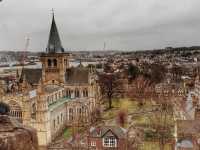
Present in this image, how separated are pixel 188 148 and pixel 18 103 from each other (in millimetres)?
17904

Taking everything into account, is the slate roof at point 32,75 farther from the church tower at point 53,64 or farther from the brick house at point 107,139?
the brick house at point 107,139

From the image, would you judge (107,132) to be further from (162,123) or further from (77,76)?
(77,76)

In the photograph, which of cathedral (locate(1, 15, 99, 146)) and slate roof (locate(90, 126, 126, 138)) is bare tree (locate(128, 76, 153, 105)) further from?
slate roof (locate(90, 126, 126, 138))

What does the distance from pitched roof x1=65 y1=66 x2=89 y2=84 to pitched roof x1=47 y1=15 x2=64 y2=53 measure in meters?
3.49

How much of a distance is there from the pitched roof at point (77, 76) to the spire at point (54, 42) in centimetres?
349

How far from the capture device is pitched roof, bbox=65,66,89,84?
4938 centimetres

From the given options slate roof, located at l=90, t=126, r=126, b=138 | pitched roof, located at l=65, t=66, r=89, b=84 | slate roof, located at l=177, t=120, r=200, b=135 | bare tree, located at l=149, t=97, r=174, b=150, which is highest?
pitched roof, located at l=65, t=66, r=89, b=84

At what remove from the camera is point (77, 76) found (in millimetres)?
A: 49750

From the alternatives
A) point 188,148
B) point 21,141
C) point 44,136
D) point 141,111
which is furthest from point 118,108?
point 21,141

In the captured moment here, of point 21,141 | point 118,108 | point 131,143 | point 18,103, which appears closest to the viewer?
point 21,141

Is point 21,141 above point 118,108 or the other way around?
above

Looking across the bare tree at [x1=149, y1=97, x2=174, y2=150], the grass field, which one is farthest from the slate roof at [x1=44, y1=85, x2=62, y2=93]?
the bare tree at [x1=149, y1=97, x2=174, y2=150]

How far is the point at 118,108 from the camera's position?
5434 centimetres

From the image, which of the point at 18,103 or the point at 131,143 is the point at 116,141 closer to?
the point at 131,143
